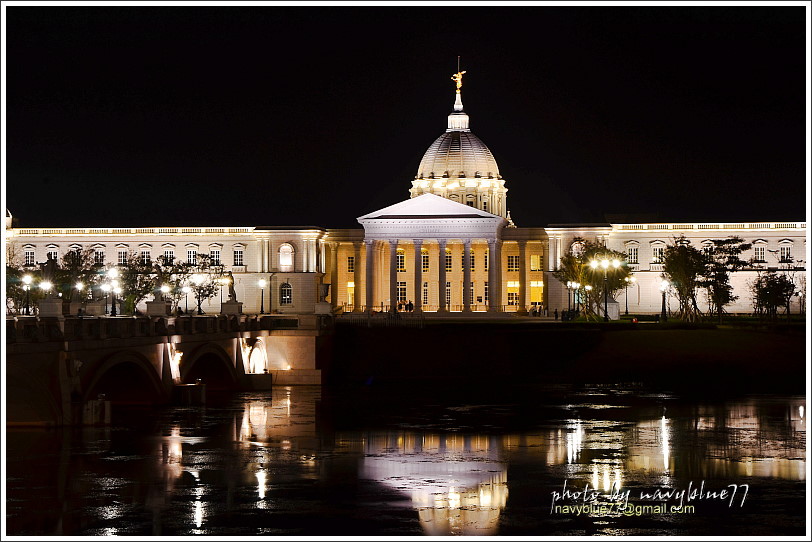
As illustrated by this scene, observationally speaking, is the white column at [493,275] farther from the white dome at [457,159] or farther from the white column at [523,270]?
the white dome at [457,159]

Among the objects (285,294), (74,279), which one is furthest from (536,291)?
(74,279)

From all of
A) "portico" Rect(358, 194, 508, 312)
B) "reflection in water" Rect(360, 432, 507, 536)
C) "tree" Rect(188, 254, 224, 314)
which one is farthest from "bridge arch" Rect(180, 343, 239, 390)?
"portico" Rect(358, 194, 508, 312)

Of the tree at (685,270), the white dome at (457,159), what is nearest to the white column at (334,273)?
the white dome at (457,159)

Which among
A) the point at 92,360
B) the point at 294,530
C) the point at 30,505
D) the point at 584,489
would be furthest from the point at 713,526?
the point at 92,360

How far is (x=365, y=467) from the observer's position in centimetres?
4153

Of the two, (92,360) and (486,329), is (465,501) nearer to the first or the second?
(92,360)

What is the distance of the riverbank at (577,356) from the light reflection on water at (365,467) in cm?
1390

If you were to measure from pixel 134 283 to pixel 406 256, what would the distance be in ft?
130

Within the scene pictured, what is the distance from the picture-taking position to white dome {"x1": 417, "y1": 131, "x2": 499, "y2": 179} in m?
155

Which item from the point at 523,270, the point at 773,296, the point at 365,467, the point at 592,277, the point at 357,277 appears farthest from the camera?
the point at 357,277

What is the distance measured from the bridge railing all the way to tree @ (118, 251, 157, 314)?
3137cm

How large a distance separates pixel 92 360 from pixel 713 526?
26.2 metres

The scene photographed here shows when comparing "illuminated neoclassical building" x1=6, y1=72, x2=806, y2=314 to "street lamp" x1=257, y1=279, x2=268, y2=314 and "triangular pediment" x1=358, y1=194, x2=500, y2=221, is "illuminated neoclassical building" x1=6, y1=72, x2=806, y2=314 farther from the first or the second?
"triangular pediment" x1=358, y1=194, x2=500, y2=221

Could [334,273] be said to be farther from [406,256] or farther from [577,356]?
[577,356]
